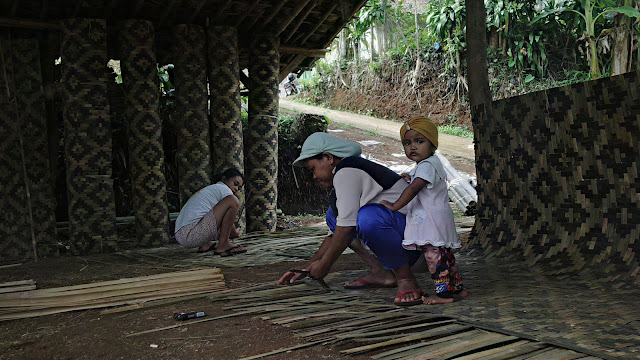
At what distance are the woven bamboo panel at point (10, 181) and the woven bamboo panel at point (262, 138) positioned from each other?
2266 mm

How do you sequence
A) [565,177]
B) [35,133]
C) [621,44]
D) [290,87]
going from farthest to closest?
[290,87] < [621,44] < [35,133] < [565,177]

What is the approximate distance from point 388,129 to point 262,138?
738 cm

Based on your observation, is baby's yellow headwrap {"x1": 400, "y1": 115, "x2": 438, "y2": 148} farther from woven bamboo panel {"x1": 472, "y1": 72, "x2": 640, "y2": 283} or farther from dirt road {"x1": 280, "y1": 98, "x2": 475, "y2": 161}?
dirt road {"x1": 280, "y1": 98, "x2": 475, "y2": 161}

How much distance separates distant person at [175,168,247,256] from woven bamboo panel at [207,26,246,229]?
3.64ft

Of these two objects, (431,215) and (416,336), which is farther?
(431,215)

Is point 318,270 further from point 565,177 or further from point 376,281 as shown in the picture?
point 565,177

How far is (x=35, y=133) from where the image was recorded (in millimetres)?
5203

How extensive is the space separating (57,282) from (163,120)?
3.31m

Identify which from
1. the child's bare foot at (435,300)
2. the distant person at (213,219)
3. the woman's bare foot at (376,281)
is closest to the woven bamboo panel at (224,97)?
the distant person at (213,219)

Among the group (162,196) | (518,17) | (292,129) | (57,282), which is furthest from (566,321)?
(518,17)

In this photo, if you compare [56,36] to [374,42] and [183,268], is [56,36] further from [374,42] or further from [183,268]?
[374,42]

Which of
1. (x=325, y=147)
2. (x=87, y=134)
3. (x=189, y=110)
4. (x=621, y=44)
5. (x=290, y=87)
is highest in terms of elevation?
(x=290, y=87)

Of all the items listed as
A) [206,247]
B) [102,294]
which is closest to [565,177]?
[102,294]

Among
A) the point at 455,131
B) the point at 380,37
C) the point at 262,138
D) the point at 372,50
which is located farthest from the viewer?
the point at 372,50
